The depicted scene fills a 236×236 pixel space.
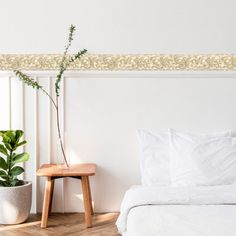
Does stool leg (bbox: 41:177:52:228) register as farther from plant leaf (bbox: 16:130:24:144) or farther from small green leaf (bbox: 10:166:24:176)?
plant leaf (bbox: 16:130:24:144)

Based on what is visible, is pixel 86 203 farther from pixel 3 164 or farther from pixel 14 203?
pixel 3 164

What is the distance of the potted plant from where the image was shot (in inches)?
127

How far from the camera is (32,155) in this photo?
3545mm

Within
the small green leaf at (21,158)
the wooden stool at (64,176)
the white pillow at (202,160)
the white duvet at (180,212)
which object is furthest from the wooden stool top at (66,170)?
the white pillow at (202,160)

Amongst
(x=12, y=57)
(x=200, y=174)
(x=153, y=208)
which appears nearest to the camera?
(x=153, y=208)

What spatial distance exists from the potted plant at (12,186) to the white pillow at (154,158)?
2.88 ft

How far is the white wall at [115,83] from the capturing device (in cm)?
351

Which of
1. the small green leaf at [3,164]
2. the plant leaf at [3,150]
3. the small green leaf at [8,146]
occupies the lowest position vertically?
the small green leaf at [3,164]

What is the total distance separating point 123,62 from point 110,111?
0.40 m

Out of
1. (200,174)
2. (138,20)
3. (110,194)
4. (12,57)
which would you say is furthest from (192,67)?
(12,57)

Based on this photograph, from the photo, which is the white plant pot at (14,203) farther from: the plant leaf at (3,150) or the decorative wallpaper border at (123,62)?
the decorative wallpaper border at (123,62)

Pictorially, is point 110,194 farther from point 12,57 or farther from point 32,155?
point 12,57

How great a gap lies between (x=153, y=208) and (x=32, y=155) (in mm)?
1405

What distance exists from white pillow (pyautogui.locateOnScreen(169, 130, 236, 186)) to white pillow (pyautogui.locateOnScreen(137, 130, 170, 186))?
7 cm
